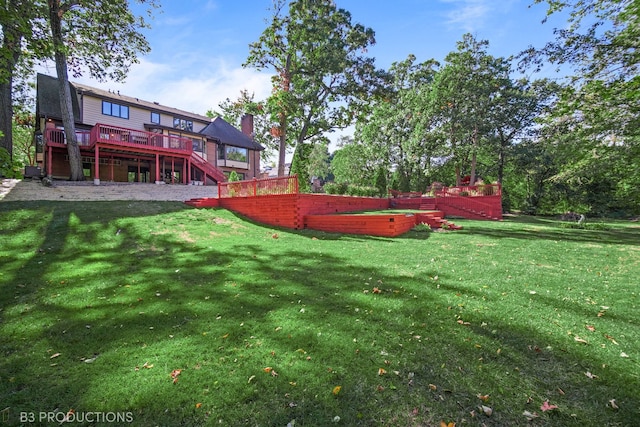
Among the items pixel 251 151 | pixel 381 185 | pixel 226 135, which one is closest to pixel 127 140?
pixel 226 135

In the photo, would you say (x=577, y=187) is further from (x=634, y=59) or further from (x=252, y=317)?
(x=252, y=317)

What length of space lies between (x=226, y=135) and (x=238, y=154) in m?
2.23

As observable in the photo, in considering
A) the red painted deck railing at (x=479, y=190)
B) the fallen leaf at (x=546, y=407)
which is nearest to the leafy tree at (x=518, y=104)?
the red painted deck railing at (x=479, y=190)

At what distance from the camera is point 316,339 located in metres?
3.21

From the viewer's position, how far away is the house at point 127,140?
19297 mm

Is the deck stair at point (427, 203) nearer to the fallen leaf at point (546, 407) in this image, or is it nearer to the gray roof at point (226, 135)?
the fallen leaf at point (546, 407)

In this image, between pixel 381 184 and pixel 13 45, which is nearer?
pixel 13 45

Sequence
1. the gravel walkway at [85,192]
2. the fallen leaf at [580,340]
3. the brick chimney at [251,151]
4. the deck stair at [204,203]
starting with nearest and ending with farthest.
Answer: the fallen leaf at [580,340]
the gravel walkway at [85,192]
the deck stair at [204,203]
the brick chimney at [251,151]

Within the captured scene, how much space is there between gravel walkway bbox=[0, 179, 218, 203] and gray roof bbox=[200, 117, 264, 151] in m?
11.5

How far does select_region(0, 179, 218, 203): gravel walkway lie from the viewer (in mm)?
12633

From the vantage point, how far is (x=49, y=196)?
1277 cm

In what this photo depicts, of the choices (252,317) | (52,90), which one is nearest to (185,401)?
(252,317)

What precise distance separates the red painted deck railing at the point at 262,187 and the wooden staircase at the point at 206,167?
1054 cm

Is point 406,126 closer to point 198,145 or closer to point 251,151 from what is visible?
point 251,151
